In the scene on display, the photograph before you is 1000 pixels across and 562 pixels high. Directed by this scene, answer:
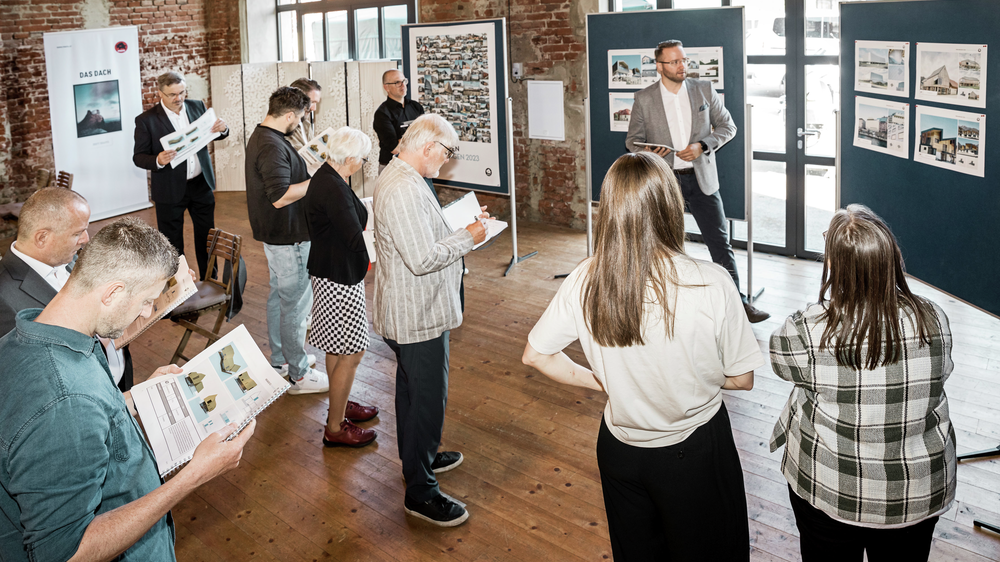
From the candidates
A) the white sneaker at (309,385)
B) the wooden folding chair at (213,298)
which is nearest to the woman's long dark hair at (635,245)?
the white sneaker at (309,385)

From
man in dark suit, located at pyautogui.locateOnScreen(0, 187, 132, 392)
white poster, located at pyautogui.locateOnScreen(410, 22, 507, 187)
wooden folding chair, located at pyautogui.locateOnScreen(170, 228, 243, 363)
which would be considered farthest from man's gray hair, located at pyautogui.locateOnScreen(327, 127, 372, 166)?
white poster, located at pyautogui.locateOnScreen(410, 22, 507, 187)

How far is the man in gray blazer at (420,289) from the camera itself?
116 inches

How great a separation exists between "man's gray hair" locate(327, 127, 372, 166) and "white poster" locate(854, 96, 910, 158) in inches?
101

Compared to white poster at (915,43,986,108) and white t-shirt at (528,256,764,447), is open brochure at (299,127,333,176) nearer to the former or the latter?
white t-shirt at (528,256,764,447)

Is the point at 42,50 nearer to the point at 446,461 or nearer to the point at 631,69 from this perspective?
the point at 631,69

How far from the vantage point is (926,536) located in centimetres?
200

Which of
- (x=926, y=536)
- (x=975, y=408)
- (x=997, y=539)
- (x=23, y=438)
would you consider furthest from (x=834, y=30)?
(x=23, y=438)

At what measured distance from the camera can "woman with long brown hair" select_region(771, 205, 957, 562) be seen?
6.29 ft

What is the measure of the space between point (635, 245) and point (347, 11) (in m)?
9.83

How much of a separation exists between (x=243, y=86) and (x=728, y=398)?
28.8 ft

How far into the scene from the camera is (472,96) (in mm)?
6957

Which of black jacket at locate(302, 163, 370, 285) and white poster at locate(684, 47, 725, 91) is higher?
white poster at locate(684, 47, 725, 91)

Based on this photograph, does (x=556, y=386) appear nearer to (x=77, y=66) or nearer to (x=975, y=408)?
(x=975, y=408)

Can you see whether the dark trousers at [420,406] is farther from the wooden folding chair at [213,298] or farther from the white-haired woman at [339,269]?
the wooden folding chair at [213,298]
